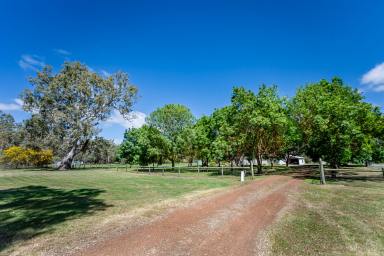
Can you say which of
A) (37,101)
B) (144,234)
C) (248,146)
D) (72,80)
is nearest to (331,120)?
(248,146)

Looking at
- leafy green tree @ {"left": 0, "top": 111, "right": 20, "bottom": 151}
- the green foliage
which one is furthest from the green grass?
leafy green tree @ {"left": 0, "top": 111, "right": 20, "bottom": 151}

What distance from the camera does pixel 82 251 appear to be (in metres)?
6.20

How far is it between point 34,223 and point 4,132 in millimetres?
99906

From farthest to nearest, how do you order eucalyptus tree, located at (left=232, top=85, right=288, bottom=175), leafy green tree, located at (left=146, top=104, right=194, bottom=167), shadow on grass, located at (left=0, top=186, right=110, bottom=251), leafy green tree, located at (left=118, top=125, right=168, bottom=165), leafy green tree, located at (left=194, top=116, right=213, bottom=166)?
1. leafy green tree, located at (left=146, top=104, right=194, bottom=167)
2. leafy green tree, located at (left=118, top=125, right=168, bottom=165)
3. leafy green tree, located at (left=194, top=116, right=213, bottom=166)
4. eucalyptus tree, located at (left=232, top=85, right=288, bottom=175)
5. shadow on grass, located at (left=0, top=186, right=110, bottom=251)

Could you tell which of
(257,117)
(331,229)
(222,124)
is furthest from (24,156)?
(331,229)

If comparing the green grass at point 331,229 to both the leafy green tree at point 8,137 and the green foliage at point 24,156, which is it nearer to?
the green foliage at point 24,156

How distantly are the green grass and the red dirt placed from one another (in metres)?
0.75

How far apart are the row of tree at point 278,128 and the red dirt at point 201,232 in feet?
56.4

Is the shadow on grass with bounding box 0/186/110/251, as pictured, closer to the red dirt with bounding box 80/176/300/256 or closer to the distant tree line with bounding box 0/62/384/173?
the red dirt with bounding box 80/176/300/256

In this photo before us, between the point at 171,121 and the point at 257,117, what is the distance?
22.0 m

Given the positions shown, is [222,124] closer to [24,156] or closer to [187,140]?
[187,140]

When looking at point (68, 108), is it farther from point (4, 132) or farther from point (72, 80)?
point (4, 132)

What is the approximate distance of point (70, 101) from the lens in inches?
2116

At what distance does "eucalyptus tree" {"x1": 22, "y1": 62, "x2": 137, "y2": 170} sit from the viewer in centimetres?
5184
